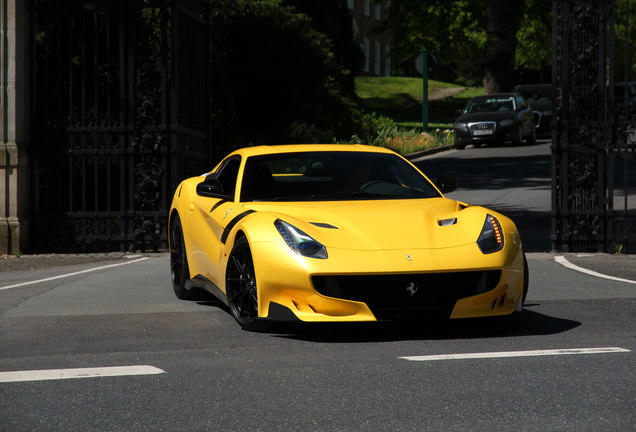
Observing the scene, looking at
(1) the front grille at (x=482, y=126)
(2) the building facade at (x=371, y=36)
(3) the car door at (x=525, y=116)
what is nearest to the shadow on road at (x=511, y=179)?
(1) the front grille at (x=482, y=126)

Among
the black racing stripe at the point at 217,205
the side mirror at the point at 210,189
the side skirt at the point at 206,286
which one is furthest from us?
the black racing stripe at the point at 217,205

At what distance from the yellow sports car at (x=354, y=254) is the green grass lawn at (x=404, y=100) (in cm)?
3844

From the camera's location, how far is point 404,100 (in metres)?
55.7

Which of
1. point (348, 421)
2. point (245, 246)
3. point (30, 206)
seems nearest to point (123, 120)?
point (30, 206)

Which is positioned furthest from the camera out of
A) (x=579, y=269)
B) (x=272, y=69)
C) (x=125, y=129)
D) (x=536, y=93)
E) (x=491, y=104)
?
(x=536, y=93)

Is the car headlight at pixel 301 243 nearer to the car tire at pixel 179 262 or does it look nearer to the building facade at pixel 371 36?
the car tire at pixel 179 262

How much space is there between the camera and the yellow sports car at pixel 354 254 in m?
6.84

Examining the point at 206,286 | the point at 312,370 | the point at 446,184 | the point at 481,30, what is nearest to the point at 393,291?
the point at 312,370

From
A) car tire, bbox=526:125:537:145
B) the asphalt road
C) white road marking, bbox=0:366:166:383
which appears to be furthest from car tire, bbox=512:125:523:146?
white road marking, bbox=0:366:166:383

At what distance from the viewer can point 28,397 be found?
5.26m

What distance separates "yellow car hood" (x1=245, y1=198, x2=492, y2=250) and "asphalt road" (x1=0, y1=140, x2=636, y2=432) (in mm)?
620

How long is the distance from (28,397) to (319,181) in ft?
11.9

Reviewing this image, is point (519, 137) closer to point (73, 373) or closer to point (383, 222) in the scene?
point (383, 222)

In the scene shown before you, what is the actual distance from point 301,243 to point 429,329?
1125 millimetres
